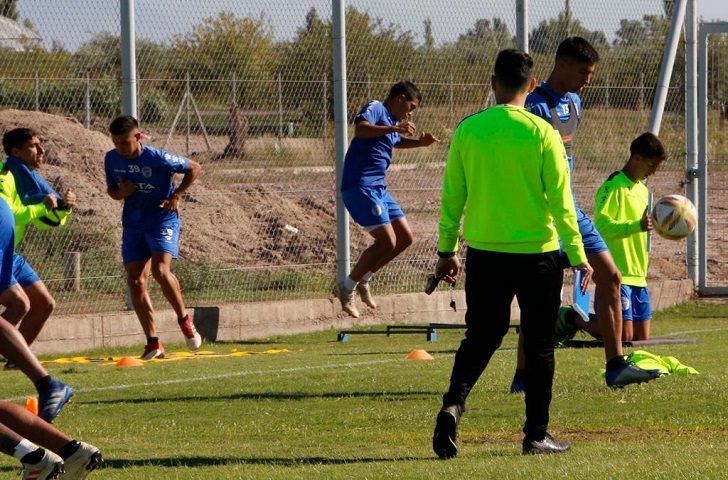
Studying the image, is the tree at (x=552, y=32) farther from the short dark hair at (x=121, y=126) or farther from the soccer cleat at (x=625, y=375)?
the soccer cleat at (x=625, y=375)

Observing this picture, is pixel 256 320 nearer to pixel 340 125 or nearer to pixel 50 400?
pixel 340 125

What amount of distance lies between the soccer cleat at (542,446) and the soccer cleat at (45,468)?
2289mm

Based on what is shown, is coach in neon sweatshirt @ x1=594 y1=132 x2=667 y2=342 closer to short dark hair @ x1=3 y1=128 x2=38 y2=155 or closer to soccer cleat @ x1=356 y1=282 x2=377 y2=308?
soccer cleat @ x1=356 y1=282 x2=377 y2=308

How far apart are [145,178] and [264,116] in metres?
3.09

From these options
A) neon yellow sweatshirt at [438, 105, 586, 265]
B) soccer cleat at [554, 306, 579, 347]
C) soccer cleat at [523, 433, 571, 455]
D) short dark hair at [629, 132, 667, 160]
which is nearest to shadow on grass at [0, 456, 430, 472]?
soccer cleat at [523, 433, 571, 455]

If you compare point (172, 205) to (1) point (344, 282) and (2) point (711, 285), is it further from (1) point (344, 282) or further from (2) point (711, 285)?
(2) point (711, 285)

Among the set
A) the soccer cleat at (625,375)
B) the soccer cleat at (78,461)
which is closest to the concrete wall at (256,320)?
the soccer cleat at (625,375)

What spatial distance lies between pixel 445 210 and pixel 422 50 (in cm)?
938

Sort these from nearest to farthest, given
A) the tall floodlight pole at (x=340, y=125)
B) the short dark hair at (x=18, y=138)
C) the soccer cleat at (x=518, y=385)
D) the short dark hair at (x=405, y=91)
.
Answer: the soccer cleat at (x=518, y=385) < the short dark hair at (x=18, y=138) < the short dark hair at (x=405, y=91) < the tall floodlight pole at (x=340, y=125)

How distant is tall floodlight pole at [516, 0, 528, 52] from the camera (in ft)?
52.9

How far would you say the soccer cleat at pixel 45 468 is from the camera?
5.65 m

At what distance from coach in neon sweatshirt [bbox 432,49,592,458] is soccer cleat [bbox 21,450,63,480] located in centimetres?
185

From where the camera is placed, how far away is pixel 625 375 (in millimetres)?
8648

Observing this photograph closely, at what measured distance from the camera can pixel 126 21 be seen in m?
13.5
